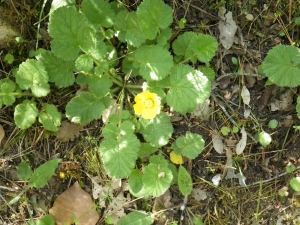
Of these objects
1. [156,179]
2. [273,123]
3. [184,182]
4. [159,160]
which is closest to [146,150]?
[159,160]

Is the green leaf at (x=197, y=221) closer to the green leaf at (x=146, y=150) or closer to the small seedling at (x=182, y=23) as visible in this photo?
the green leaf at (x=146, y=150)

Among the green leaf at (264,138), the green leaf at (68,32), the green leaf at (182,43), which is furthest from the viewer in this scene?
the green leaf at (264,138)

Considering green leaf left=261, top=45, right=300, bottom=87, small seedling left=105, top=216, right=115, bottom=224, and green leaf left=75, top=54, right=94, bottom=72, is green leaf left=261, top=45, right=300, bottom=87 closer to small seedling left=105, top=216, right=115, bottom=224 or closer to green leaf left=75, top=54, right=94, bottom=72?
green leaf left=75, top=54, right=94, bottom=72

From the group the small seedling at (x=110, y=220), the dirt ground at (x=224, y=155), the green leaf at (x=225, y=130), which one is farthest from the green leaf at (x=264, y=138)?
the small seedling at (x=110, y=220)

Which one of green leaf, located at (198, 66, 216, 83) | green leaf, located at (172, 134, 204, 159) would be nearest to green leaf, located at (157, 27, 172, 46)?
green leaf, located at (198, 66, 216, 83)

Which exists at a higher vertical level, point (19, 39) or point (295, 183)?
point (19, 39)

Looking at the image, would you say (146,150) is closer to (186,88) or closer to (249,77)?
(186,88)
